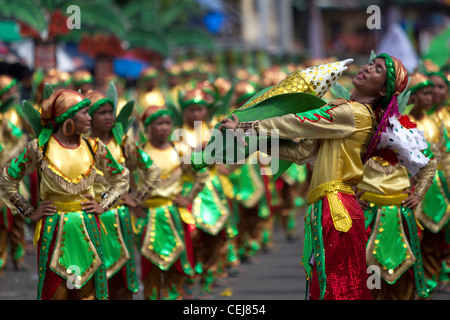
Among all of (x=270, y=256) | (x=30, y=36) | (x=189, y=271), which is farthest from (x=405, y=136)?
(x=30, y=36)

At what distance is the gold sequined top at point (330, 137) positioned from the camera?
5.40m

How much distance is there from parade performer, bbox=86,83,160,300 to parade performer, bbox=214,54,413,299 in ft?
6.54

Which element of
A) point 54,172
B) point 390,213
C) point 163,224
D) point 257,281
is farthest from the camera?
point 257,281

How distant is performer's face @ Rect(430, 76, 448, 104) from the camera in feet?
28.3

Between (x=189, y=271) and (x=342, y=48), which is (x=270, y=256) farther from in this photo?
(x=342, y=48)

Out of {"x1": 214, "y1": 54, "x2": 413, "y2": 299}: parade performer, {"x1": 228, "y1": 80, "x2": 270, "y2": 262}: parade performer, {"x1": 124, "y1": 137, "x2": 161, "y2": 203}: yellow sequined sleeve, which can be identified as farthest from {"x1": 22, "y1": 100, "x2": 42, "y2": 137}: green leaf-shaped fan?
{"x1": 228, "y1": 80, "x2": 270, "y2": 262}: parade performer

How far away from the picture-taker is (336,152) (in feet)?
18.4

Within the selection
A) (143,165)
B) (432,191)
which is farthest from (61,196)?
(432,191)

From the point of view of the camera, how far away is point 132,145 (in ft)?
24.7

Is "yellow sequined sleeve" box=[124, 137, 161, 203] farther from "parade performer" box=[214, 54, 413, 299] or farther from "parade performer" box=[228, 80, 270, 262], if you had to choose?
"parade performer" box=[228, 80, 270, 262]

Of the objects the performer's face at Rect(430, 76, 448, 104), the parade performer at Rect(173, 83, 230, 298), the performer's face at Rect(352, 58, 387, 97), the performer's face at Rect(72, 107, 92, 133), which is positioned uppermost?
the performer's face at Rect(352, 58, 387, 97)

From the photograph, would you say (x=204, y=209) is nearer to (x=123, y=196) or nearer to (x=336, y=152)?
(x=123, y=196)

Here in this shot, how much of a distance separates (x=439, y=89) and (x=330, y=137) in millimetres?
3569
